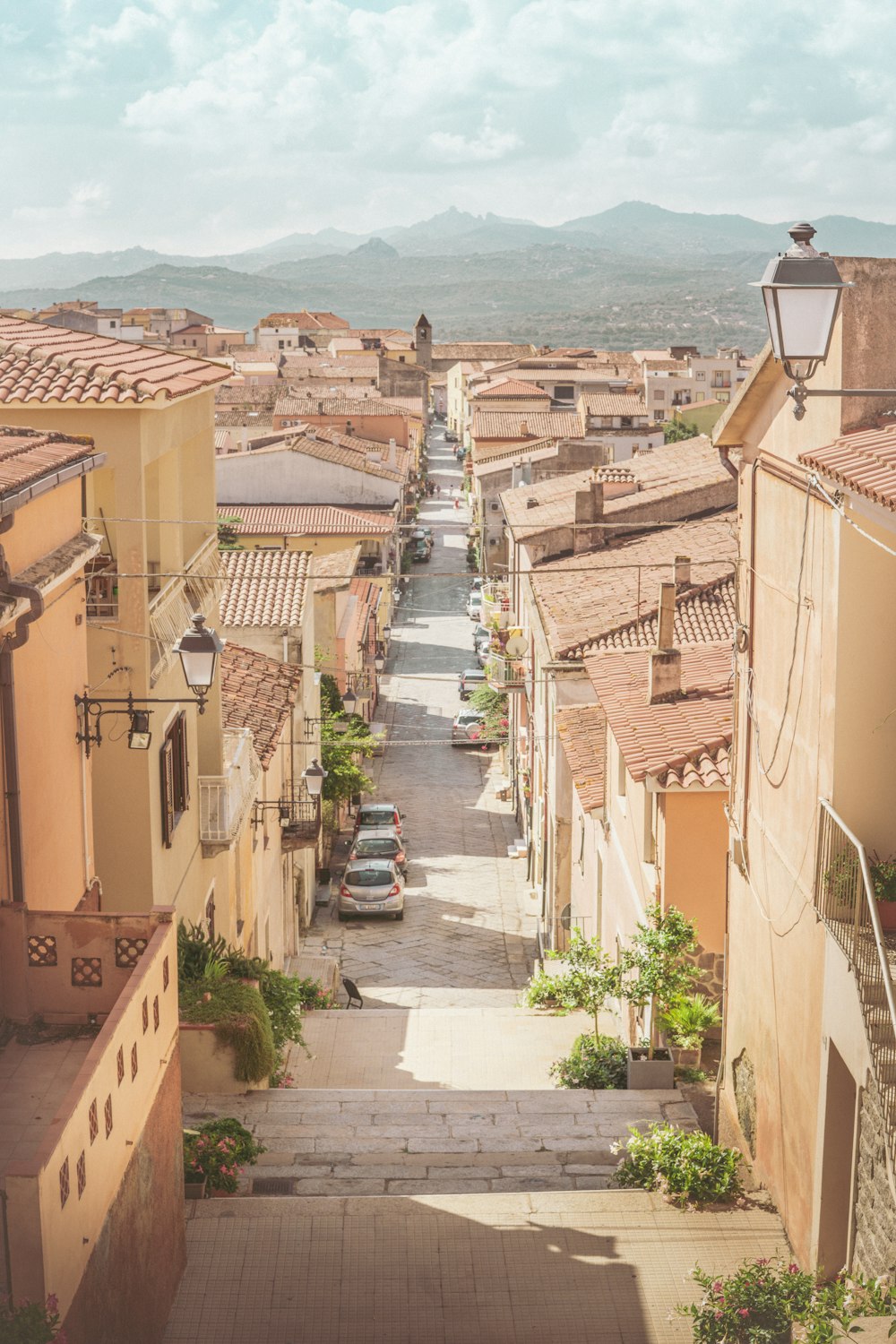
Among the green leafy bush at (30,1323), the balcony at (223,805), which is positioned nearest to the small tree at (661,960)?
the balcony at (223,805)

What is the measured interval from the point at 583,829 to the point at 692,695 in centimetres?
699

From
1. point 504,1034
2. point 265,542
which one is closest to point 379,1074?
point 504,1034

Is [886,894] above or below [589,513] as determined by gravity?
below

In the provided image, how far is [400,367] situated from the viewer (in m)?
124

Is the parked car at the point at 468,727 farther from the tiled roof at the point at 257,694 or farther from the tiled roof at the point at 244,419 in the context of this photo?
the tiled roof at the point at 244,419

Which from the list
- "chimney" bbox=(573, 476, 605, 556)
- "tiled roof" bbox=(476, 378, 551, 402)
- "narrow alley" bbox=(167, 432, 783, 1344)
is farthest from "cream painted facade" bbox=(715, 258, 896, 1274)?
"tiled roof" bbox=(476, 378, 551, 402)

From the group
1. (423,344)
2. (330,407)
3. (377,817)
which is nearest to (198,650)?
(377,817)

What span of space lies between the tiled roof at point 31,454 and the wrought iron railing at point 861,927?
5.37 meters

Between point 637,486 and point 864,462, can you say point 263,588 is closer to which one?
point 637,486

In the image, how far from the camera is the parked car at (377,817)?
3478cm

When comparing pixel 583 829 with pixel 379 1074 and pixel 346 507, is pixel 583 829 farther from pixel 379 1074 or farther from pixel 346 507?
pixel 346 507

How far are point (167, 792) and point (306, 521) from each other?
34.9 m

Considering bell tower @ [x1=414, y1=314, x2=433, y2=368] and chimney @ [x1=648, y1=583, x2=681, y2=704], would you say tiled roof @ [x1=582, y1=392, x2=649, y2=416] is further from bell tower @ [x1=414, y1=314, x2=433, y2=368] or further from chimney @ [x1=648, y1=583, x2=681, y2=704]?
bell tower @ [x1=414, y1=314, x2=433, y2=368]

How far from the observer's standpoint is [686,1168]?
1088 centimetres
